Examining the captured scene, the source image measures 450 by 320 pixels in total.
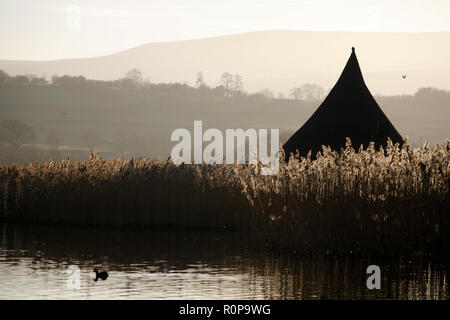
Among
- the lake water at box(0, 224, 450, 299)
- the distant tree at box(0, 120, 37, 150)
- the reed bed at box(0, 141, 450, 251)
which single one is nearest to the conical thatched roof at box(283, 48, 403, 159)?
the reed bed at box(0, 141, 450, 251)

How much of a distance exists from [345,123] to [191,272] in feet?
49.7

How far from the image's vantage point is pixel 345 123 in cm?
3041

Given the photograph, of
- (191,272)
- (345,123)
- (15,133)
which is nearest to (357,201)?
(191,272)

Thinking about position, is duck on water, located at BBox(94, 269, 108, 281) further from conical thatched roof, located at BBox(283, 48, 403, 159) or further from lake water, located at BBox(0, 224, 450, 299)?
conical thatched roof, located at BBox(283, 48, 403, 159)

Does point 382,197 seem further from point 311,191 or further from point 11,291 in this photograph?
point 11,291

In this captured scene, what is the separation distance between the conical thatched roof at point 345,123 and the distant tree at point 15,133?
7129 centimetres

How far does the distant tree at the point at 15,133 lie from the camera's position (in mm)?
97500

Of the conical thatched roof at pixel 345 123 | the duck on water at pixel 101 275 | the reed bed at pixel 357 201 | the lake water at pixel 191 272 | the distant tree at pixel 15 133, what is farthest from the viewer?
the distant tree at pixel 15 133

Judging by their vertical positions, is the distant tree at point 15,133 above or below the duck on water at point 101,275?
above

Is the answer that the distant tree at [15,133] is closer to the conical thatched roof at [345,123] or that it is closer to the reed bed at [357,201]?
the conical thatched roof at [345,123]

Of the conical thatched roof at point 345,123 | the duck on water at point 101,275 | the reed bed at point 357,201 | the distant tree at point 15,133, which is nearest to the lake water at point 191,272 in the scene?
the duck on water at point 101,275

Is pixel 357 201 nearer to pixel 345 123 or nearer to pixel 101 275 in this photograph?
pixel 101 275

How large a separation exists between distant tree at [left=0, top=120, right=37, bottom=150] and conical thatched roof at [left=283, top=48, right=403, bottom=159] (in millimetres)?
71286
